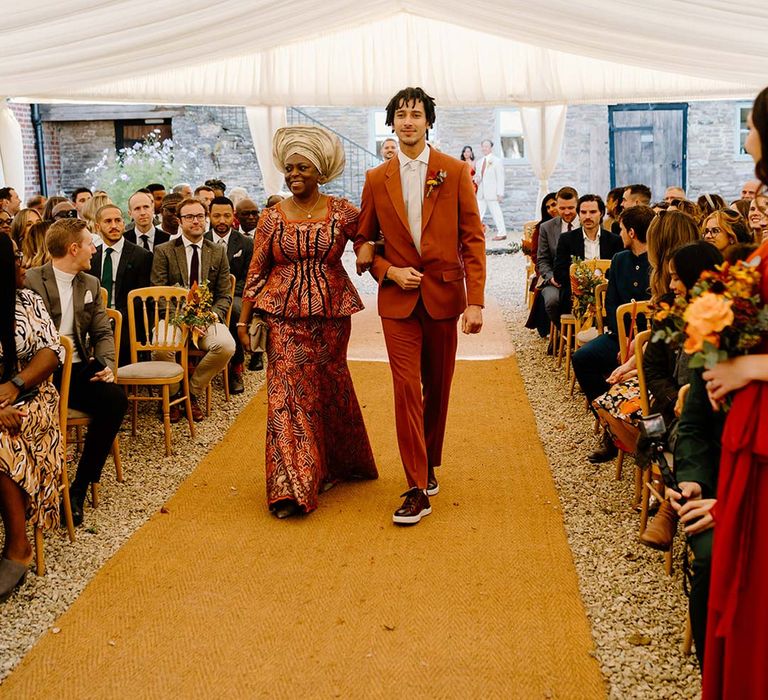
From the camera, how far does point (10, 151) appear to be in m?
9.27

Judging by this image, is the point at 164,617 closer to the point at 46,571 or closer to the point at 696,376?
the point at 46,571

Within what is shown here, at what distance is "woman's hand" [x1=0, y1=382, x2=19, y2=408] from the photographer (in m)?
3.93

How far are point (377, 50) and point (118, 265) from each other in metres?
5.62

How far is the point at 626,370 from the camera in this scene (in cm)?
492

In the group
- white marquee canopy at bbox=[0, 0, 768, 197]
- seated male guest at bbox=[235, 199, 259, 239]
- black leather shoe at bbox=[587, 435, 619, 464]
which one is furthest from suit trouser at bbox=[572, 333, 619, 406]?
seated male guest at bbox=[235, 199, 259, 239]

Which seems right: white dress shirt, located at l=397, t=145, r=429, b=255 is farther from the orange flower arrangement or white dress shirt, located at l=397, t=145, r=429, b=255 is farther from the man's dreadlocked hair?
the orange flower arrangement

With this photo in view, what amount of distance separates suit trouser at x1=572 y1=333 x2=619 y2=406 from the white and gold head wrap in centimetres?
202

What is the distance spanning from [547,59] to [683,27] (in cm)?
494

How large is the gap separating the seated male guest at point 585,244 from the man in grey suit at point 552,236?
12.2 inches

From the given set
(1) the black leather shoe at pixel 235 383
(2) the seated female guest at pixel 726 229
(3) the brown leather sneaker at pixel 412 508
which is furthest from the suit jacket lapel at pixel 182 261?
(2) the seated female guest at pixel 726 229

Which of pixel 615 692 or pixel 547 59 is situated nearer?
pixel 615 692

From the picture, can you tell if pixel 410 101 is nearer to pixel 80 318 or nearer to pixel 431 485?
pixel 431 485

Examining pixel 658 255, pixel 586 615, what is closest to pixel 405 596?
pixel 586 615

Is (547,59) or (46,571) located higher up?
(547,59)
